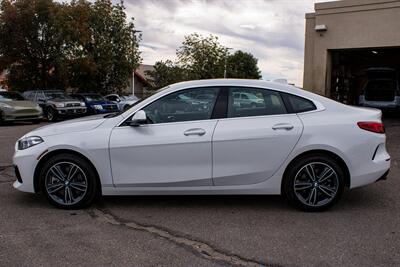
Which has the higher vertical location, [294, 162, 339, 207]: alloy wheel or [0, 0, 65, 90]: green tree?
[0, 0, 65, 90]: green tree

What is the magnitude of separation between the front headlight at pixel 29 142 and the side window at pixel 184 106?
53.7 inches

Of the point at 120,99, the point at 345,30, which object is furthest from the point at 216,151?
the point at 120,99

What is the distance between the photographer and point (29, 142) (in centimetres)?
569

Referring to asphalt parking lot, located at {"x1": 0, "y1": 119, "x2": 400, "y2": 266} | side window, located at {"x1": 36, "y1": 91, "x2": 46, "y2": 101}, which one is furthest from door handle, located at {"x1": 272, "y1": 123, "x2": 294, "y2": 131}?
side window, located at {"x1": 36, "y1": 91, "x2": 46, "y2": 101}

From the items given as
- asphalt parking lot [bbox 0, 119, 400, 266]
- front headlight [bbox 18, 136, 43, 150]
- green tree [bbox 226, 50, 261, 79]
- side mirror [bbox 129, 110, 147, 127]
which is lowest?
asphalt parking lot [bbox 0, 119, 400, 266]

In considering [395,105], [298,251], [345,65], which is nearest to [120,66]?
[345,65]

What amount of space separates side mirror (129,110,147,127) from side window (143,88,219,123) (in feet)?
0.51

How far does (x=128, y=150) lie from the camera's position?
545 centimetres

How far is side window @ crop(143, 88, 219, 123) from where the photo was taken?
555 centimetres

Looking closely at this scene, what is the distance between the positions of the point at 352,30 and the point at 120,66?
15230mm

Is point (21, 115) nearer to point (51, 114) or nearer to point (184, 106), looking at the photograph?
point (51, 114)

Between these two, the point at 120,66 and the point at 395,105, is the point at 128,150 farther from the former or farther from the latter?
the point at 120,66

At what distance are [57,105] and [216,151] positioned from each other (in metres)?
17.7

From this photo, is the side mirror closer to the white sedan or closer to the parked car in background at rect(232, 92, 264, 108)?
the white sedan
